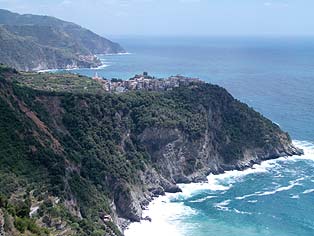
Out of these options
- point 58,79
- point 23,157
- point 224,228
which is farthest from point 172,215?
point 58,79

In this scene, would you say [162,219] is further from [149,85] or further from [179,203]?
[149,85]

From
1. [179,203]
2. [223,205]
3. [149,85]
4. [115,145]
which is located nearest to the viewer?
[223,205]

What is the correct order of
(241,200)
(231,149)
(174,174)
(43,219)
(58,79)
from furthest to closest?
(58,79)
(231,149)
(174,174)
(241,200)
(43,219)

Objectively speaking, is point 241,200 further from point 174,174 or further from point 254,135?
point 254,135

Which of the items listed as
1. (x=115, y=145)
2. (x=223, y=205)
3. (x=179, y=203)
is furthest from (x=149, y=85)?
(x=223, y=205)

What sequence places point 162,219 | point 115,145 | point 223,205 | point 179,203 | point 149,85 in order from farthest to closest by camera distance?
point 149,85
point 115,145
point 179,203
point 223,205
point 162,219

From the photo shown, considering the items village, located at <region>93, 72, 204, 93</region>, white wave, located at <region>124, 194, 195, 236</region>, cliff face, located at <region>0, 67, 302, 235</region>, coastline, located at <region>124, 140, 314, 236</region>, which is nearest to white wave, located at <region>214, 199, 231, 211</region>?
coastline, located at <region>124, 140, 314, 236</region>
